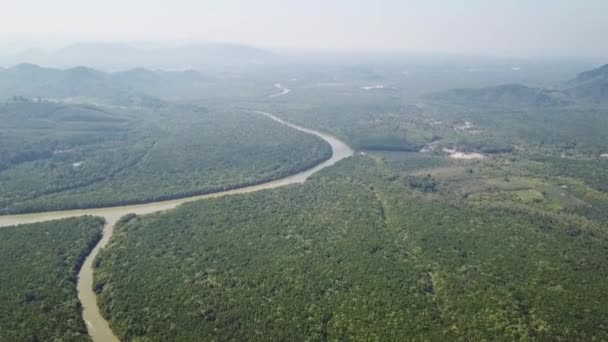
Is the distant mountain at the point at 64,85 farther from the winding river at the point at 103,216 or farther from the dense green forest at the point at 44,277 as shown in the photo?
the dense green forest at the point at 44,277

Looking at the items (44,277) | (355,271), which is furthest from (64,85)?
(355,271)

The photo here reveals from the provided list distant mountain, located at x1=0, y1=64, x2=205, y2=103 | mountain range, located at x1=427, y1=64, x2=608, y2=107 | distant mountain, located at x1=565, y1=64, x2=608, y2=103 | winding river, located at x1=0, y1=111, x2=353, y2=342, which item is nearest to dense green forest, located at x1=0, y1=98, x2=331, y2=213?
winding river, located at x1=0, y1=111, x2=353, y2=342

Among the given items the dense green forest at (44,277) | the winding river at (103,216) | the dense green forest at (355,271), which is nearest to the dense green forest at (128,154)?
the winding river at (103,216)

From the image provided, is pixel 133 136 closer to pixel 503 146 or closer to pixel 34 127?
pixel 34 127

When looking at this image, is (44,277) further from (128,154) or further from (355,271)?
(128,154)

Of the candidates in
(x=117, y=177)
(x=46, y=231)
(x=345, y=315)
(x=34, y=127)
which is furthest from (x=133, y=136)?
(x=345, y=315)

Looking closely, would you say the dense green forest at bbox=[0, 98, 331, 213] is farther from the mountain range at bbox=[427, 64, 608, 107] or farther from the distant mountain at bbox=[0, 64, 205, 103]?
the mountain range at bbox=[427, 64, 608, 107]

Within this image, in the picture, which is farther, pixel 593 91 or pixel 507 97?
pixel 593 91
